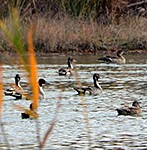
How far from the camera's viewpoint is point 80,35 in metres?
33.2

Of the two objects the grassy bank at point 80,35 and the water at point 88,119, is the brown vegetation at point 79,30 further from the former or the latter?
the water at point 88,119

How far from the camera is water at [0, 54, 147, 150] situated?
1159 centimetres

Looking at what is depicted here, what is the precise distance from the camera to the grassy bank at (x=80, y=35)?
32.6 m

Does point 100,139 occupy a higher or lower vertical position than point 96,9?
lower

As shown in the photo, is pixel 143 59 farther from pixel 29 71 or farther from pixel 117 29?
pixel 29 71

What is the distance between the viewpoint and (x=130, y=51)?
33906 millimetres

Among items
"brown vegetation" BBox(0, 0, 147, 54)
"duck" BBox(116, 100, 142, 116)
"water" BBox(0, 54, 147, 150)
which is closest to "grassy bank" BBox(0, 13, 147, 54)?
"brown vegetation" BBox(0, 0, 147, 54)

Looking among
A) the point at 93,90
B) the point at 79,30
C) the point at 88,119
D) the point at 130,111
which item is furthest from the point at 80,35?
the point at 88,119

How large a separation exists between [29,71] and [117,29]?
30.6 meters

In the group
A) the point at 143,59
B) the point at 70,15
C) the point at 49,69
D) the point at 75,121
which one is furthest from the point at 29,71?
the point at 70,15

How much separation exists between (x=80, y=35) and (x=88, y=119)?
19.0m

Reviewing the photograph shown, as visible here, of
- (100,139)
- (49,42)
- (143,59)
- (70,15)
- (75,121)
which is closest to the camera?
(100,139)

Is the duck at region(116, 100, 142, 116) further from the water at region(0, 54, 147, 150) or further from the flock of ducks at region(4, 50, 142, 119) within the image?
the water at region(0, 54, 147, 150)

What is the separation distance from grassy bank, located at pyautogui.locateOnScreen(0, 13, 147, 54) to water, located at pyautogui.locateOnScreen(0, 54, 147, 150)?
7.16 meters
